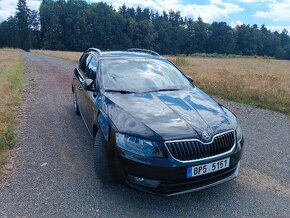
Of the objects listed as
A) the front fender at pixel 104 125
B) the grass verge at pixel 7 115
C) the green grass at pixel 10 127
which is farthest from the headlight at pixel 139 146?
the green grass at pixel 10 127

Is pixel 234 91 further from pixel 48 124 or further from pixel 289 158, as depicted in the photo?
pixel 48 124

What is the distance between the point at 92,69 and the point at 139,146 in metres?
2.56

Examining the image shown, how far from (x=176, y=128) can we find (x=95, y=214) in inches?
52.5

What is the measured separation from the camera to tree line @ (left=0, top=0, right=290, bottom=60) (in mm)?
80875

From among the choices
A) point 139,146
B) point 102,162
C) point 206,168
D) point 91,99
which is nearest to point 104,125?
point 102,162

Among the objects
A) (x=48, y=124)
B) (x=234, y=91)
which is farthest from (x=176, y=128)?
(x=234, y=91)

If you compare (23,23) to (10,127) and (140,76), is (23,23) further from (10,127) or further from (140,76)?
(140,76)

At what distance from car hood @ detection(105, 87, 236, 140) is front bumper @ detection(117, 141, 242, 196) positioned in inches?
11.2

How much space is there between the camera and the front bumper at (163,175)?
121 inches

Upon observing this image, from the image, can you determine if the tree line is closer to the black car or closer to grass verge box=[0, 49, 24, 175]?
grass verge box=[0, 49, 24, 175]

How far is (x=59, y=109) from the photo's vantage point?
751cm

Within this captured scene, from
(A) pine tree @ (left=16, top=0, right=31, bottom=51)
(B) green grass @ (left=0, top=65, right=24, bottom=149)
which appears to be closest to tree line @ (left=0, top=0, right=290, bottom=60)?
(A) pine tree @ (left=16, top=0, right=31, bottom=51)

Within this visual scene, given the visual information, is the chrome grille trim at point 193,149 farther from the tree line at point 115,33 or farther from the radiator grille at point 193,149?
the tree line at point 115,33

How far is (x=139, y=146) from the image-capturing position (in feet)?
10.4
